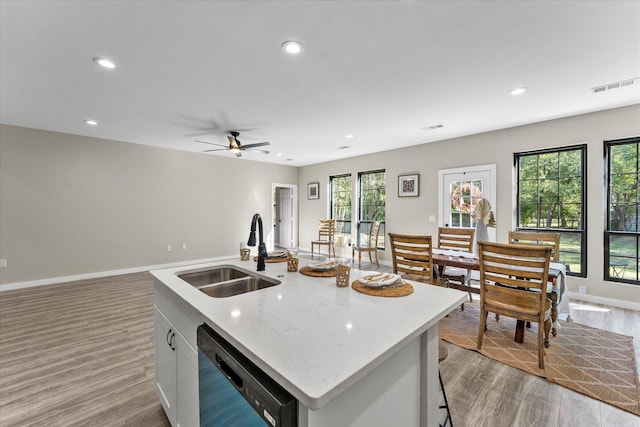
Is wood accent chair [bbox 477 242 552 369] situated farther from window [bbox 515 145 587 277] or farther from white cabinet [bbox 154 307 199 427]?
white cabinet [bbox 154 307 199 427]

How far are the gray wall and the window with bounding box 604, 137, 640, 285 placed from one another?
21.5ft

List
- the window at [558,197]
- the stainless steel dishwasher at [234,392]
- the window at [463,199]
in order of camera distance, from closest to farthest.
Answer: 1. the stainless steel dishwasher at [234,392]
2. the window at [558,197]
3. the window at [463,199]

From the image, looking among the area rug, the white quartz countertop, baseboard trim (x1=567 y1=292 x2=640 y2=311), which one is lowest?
the area rug

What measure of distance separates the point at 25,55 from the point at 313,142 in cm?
374

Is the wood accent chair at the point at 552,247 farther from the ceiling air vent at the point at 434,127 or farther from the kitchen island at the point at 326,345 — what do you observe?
the ceiling air vent at the point at 434,127

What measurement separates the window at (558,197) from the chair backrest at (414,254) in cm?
239

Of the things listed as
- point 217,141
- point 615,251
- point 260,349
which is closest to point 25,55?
point 217,141

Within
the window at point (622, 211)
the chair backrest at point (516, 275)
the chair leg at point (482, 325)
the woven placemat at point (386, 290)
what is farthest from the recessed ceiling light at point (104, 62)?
the window at point (622, 211)

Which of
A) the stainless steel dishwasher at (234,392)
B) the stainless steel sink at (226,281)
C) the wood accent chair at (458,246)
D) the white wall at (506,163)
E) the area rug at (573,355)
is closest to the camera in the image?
the stainless steel dishwasher at (234,392)

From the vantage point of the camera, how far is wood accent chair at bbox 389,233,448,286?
286 centimetres

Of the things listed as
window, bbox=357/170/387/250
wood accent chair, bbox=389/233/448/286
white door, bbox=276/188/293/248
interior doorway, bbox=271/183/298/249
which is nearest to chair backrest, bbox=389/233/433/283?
wood accent chair, bbox=389/233/448/286

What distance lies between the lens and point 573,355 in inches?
92.6

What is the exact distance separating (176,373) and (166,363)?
0.23 meters

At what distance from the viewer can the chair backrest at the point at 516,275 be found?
210 cm
